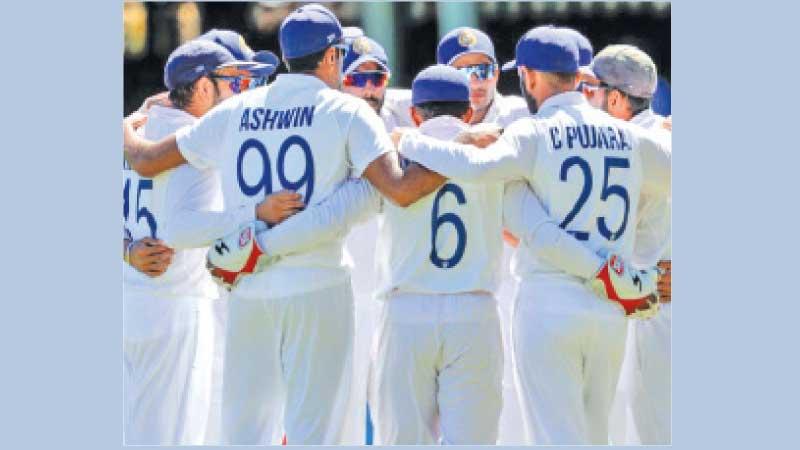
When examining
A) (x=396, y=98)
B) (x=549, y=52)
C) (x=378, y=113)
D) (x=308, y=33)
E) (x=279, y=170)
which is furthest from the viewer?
(x=396, y=98)

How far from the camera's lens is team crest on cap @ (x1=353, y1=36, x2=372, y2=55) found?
8.84 m

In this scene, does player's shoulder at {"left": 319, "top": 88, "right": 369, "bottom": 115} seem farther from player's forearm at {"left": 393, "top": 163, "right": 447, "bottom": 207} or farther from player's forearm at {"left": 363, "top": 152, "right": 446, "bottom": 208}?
player's forearm at {"left": 393, "top": 163, "right": 447, "bottom": 207}

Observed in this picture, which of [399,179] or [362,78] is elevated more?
[362,78]

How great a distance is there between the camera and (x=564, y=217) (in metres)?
7.59

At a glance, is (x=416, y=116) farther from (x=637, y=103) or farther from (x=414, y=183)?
(x=637, y=103)

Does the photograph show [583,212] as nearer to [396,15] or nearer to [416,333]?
[416,333]

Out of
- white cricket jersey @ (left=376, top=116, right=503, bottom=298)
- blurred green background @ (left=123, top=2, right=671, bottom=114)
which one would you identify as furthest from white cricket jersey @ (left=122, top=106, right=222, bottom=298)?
blurred green background @ (left=123, top=2, right=671, bottom=114)

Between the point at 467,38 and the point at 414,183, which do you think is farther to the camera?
the point at 467,38

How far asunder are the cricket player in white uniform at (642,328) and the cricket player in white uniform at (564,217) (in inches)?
26.0

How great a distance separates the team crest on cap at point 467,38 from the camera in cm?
888

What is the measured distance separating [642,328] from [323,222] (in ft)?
6.54

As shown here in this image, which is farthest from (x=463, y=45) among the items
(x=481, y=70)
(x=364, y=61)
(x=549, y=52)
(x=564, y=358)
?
(x=564, y=358)

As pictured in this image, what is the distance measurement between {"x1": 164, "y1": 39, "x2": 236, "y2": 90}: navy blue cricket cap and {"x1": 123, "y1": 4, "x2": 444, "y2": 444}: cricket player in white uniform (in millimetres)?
794

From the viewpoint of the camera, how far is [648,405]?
8391 millimetres
